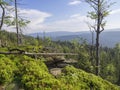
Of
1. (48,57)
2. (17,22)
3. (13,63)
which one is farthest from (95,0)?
(13,63)

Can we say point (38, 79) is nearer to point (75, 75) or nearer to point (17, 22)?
point (75, 75)

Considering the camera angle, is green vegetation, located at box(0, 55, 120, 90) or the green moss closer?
green vegetation, located at box(0, 55, 120, 90)

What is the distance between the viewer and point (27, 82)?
5301 mm

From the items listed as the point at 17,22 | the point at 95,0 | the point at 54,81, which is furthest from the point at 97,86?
the point at 17,22

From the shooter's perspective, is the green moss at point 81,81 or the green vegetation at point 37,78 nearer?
the green vegetation at point 37,78

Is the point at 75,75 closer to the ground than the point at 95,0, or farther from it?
closer to the ground

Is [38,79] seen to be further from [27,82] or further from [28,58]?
[28,58]

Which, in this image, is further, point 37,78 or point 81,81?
point 81,81

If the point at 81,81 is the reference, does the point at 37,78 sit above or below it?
above

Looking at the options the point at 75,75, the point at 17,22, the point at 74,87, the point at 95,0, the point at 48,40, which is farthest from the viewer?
the point at 48,40

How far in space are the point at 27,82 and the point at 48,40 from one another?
91900mm

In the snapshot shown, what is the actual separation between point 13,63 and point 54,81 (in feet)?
4.37

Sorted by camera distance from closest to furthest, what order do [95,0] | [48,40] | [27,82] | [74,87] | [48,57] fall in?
[27,82], [74,87], [48,57], [95,0], [48,40]

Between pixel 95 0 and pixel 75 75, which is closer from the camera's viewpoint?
pixel 75 75
